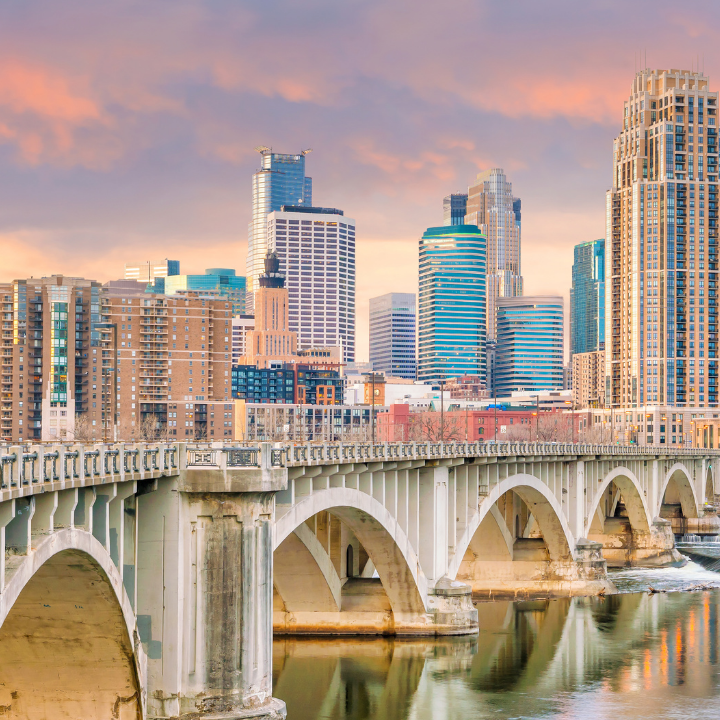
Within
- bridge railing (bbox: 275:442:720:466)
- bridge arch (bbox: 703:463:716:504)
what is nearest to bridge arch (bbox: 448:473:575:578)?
bridge railing (bbox: 275:442:720:466)

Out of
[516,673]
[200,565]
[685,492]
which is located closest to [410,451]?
[516,673]

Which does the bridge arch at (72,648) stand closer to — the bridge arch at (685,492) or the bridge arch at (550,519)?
the bridge arch at (550,519)

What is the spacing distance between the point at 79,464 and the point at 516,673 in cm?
3560

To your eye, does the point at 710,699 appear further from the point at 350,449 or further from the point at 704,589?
the point at 704,589

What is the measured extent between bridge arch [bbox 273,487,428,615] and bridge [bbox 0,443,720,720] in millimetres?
104

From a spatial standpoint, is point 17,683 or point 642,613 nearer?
point 17,683

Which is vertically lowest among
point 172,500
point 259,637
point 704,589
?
point 704,589

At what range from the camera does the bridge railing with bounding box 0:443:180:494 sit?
28.8m

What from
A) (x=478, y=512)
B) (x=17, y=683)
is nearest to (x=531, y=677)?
(x=478, y=512)

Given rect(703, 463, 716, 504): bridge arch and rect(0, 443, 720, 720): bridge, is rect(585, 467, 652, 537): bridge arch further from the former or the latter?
rect(0, 443, 720, 720): bridge

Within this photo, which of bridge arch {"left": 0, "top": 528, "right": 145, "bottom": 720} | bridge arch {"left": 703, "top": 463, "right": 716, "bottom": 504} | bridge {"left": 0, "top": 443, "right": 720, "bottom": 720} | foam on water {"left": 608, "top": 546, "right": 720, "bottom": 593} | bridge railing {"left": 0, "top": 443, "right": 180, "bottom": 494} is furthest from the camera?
bridge arch {"left": 703, "top": 463, "right": 716, "bottom": 504}

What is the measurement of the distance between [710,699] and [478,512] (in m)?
21.4

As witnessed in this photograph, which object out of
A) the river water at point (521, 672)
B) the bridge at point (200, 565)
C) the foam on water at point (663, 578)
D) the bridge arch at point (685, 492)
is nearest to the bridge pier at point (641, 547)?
the foam on water at point (663, 578)

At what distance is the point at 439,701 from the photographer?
5534cm
